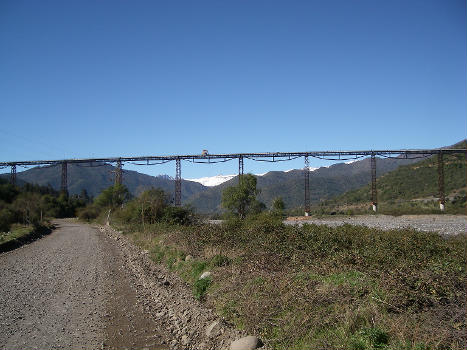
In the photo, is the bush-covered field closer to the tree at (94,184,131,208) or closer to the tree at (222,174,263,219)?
the tree at (222,174,263,219)

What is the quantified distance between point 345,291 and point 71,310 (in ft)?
18.7

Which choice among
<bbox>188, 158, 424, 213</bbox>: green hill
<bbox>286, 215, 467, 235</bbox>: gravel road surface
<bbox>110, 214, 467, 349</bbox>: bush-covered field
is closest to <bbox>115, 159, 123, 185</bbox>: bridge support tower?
<bbox>286, 215, 467, 235</bbox>: gravel road surface

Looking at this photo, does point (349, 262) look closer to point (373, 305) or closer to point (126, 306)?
point (373, 305)

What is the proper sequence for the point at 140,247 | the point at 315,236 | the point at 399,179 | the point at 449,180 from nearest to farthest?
the point at 315,236 < the point at 140,247 < the point at 449,180 < the point at 399,179

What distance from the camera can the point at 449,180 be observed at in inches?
2156

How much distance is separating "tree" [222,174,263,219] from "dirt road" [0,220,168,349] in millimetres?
17286

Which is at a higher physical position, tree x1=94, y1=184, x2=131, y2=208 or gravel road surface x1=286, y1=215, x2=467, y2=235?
tree x1=94, y1=184, x2=131, y2=208

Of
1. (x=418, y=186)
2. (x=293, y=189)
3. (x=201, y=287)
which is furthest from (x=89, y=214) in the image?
(x=293, y=189)

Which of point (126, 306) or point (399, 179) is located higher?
point (399, 179)

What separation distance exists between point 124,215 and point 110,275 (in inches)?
952

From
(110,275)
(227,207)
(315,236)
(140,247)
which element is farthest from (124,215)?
(315,236)

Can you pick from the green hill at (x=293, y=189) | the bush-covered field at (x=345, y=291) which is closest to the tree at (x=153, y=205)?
the bush-covered field at (x=345, y=291)

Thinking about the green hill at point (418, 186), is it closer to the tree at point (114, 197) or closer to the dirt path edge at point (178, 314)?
the tree at point (114, 197)

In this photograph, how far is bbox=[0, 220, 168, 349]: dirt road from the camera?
645cm
